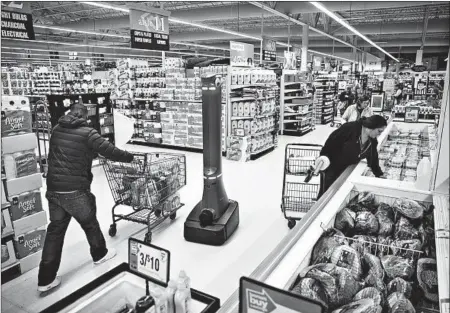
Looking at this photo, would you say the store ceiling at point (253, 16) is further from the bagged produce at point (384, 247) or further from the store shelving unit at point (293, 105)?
the bagged produce at point (384, 247)

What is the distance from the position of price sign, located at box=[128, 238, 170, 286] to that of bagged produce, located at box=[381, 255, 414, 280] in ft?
4.20

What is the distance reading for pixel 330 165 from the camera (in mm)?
4117

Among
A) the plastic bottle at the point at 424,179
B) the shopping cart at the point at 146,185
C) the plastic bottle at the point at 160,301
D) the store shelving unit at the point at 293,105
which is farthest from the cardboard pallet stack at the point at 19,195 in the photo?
the store shelving unit at the point at 293,105

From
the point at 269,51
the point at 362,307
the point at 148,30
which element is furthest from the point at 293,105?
the point at 362,307

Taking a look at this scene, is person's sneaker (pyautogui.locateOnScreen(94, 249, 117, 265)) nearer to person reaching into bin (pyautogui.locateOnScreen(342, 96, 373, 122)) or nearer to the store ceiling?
person reaching into bin (pyautogui.locateOnScreen(342, 96, 373, 122))

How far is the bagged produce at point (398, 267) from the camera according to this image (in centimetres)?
195

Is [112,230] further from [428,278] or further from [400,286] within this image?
[428,278]

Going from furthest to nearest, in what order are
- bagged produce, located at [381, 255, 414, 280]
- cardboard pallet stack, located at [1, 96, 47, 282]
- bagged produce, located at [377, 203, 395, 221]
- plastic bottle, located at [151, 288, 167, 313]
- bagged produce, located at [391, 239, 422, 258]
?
cardboard pallet stack, located at [1, 96, 47, 282]
bagged produce, located at [377, 203, 395, 221]
bagged produce, located at [391, 239, 422, 258]
bagged produce, located at [381, 255, 414, 280]
plastic bottle, located at [151, 288, 167, 313]

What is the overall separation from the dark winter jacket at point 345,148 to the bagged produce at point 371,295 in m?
2.32

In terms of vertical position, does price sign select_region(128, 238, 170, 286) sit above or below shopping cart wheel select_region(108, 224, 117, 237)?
above

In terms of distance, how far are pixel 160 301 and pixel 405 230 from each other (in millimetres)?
1722

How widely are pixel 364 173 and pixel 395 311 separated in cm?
220

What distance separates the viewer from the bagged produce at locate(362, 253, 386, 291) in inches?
74.5

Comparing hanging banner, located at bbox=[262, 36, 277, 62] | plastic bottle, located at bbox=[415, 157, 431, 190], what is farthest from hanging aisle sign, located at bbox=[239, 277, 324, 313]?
hanging banner, located at bbox=[262, 36, 277, 62]
